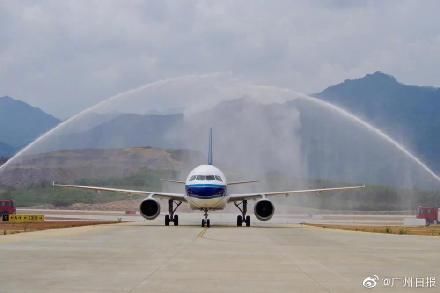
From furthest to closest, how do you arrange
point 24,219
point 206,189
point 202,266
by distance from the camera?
point 24,219, point 206,189, point 202,266

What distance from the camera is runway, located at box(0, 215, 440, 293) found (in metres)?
15.5

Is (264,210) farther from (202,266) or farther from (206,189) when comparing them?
(202,266)

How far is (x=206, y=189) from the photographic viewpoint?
49406mm

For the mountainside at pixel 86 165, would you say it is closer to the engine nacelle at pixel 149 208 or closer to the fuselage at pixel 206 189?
the engine nacelle at pixel 149 208

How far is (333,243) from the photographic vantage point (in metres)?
31.8

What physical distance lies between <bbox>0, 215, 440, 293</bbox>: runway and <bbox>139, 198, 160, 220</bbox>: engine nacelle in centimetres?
2225

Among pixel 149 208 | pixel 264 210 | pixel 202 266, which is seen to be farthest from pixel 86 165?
pixel 202 266

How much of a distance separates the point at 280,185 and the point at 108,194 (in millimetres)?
40742

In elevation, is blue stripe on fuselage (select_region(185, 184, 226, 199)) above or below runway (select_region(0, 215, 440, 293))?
above

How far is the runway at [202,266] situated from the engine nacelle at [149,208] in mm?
22253

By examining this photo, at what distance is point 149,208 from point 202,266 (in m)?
33.5

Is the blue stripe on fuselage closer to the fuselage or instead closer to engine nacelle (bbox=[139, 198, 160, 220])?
the fuselage

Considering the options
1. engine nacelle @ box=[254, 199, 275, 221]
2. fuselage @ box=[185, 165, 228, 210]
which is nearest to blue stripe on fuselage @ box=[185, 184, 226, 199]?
fuselage @ box=[185, 165, 228, 210]

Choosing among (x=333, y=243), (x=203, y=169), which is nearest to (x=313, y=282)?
(x=333, y=243)
